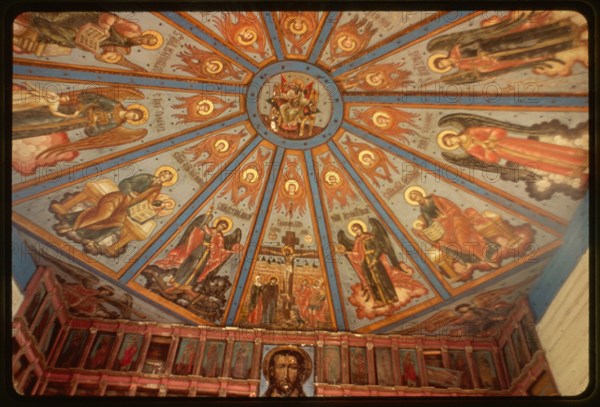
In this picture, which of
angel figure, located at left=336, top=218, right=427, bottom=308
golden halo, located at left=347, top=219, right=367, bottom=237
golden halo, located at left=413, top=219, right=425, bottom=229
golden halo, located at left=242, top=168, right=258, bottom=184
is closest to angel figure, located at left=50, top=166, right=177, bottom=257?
golden halo, located at left=242, top=168, right=258, bottom=184

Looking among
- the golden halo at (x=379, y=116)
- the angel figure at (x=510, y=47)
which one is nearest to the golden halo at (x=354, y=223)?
the golden halo at (x=379, y=116)

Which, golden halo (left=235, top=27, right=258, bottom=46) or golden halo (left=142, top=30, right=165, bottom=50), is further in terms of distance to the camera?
golden halo (left=235, top=27, right=258, bottom=46)

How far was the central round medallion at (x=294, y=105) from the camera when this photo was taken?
12.2 m

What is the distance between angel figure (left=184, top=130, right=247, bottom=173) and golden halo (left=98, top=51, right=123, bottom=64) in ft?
8.03

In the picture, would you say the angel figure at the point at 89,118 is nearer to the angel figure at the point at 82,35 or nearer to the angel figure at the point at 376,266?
the angel figure at the point at 82,35

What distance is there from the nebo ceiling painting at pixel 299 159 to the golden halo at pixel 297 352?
2.08 feet

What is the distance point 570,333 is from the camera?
34.9ft

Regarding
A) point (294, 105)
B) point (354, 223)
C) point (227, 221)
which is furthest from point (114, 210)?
point (354, 223)

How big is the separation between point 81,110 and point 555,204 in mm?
9548

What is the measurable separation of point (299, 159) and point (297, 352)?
4347 mm

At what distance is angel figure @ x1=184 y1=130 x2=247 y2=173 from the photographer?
508 inches

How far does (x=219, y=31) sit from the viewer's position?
37.5 ft

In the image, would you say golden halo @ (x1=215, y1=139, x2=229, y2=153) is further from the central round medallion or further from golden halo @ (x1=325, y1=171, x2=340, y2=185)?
golden halo @ (x1=325, y1=171, x2=340, y2=185)
